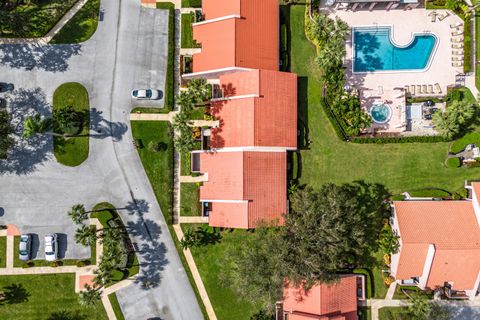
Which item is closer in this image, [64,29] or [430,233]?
[430,233]

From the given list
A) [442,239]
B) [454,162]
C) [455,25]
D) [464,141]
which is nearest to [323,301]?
[442,239]

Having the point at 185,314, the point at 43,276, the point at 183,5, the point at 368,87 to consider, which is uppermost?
the point at 183,5

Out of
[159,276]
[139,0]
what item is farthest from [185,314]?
[139,0]

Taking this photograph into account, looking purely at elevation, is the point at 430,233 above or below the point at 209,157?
below

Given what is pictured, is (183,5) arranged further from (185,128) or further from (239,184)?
(239,184)

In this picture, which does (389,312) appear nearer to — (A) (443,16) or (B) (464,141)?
(B) (464,141)

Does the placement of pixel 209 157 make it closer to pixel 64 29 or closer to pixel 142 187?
pixel 142 187

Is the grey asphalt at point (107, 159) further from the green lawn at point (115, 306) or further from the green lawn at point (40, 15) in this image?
the green lawn at point (40, 15)
